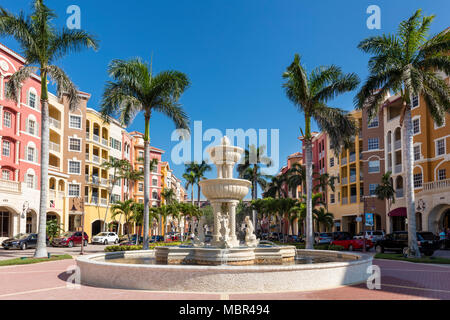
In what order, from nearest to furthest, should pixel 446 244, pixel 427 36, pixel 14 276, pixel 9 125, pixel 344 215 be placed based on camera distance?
pixel 14 276
pixel 427 36
pixel 446 244
pixel 9 125
pixel 344 215

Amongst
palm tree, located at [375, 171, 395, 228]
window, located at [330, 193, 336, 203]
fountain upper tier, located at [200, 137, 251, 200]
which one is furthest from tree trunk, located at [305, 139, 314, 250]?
window, located at [330, 193, 336, 203]

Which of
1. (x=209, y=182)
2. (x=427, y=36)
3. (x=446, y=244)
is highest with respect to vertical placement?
(x=427, y=36)

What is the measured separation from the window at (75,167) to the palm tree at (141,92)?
1097 inches

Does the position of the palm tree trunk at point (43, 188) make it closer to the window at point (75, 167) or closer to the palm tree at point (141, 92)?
the palm tree at point (141, 92)

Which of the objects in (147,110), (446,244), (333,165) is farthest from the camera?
(333,165)

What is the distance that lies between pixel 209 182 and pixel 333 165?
155ft

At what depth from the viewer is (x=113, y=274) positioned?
10.8 metres

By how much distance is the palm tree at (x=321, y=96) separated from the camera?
79.5 ft

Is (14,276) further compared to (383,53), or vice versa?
(383,53)

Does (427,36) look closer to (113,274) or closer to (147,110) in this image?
(147,110)

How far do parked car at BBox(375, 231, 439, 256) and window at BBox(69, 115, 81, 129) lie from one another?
37478 millimetres

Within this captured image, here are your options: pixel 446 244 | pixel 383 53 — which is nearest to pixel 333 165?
pixel 446 244

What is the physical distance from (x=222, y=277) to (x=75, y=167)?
143 ft

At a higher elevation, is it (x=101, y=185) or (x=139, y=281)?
(x=101, y=185)
